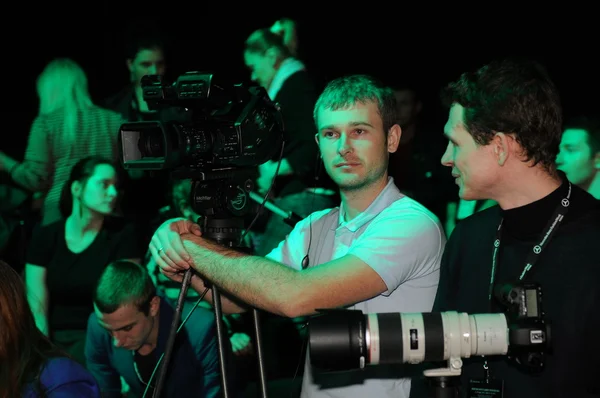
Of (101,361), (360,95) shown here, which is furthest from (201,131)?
(101,361)

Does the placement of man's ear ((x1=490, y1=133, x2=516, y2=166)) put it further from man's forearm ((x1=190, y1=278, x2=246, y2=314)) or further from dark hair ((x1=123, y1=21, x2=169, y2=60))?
dark hair ((x1=123, y1=21, x2=169, y2=60))

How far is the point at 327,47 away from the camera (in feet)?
17.5

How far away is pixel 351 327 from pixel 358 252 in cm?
53

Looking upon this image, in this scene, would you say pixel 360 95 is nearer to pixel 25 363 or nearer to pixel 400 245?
pixel 400 245

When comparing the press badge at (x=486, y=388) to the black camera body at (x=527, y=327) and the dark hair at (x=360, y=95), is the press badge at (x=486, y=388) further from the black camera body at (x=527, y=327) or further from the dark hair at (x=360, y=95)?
the dark hair at (x=360, y=95)

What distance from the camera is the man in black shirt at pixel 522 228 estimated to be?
5.81 ft

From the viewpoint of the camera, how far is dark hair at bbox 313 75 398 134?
93.3 inches

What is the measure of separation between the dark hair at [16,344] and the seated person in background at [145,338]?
4.34 feet

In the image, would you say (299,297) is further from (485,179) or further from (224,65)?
(224,65)

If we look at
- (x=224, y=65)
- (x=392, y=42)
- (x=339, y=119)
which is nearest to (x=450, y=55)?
(x=392, y=42)

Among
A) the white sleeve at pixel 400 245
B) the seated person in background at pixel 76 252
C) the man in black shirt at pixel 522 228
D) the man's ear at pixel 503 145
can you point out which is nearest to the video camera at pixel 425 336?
the man in black shirt at pixel 522 228

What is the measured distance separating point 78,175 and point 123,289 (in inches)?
53.2

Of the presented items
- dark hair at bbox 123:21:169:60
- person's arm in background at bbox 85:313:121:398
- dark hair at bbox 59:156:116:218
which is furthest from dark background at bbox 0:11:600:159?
person's arm in background at bbox 85:313:121:398

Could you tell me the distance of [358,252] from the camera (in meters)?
2.18
